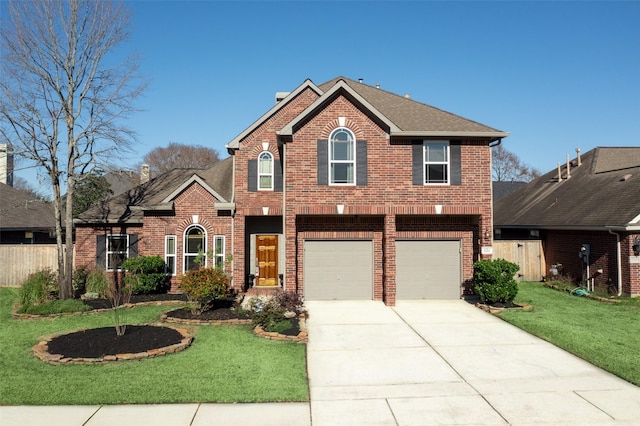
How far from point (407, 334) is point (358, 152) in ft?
20.5

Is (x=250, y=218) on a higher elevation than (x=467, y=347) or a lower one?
higher

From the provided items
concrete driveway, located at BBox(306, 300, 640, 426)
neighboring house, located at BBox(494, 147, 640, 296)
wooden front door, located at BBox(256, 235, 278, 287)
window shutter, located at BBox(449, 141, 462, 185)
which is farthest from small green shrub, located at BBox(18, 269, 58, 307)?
neighboring house, located at BBox(494, 147, 640, 296)

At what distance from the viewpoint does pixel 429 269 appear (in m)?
15.0

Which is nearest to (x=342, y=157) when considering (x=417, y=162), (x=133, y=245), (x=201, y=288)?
(x=417, y=162)

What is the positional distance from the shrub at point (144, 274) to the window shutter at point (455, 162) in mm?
10842

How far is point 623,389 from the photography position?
22.1 ft

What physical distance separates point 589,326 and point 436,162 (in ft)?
21.2

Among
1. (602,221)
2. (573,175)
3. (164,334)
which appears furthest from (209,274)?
(573,175)

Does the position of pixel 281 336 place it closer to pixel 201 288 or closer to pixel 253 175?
pixel 201 288

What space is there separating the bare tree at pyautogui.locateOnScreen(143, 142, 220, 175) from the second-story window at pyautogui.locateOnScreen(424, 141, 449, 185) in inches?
1574

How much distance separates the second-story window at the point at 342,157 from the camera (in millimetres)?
14023

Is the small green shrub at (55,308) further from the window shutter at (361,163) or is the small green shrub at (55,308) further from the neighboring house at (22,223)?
the neighboring house at (22,223)

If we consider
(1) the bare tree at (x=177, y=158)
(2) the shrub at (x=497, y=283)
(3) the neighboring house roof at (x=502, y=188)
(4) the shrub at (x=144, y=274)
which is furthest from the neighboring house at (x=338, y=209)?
(1) the bare tree at (x=177, y=158)

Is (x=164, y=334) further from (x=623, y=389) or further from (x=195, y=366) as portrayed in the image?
(x=623, y=389)
